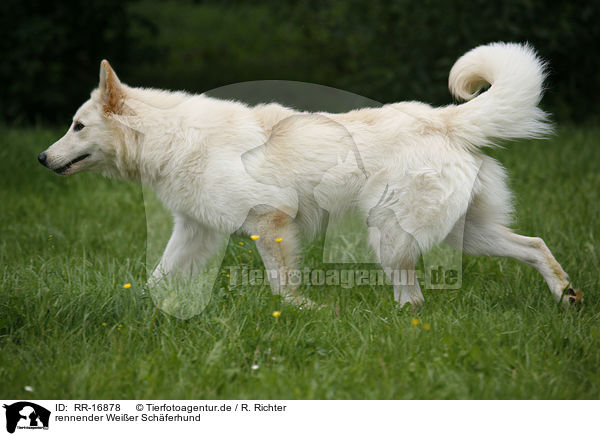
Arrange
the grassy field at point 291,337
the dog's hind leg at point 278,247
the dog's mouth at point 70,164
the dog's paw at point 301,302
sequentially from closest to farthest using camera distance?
the grassy field at point 291,337 < the dog's paw at point 301,302 < the dog's hind leg at point 278,247 < the dog's mouth at point 70,164

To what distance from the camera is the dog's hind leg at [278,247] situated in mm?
3855

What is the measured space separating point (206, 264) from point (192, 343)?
3.45 feet

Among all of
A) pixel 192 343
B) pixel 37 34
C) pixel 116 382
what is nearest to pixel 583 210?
pixel 192 343

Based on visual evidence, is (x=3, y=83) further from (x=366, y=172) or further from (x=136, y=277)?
(x=366, y=172)

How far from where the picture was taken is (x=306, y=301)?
3.78 meters

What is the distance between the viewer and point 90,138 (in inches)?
157

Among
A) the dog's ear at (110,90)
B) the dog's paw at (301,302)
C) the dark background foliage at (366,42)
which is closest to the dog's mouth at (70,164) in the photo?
the dog's ear at (110,90)

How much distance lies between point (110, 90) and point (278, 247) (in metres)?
1.42

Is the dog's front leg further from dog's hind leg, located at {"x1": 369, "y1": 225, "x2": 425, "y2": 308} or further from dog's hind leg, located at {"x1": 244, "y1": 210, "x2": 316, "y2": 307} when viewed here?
dog's hind leg, located at {"x1": 369, "y1": 225, "x2": 425, "y2": 308}

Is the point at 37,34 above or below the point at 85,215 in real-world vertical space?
above

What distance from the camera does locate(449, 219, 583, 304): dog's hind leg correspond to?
12.5 ft

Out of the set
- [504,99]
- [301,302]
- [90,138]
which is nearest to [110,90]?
[90,138]
